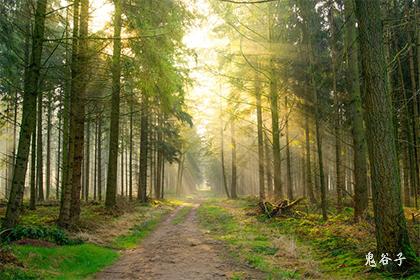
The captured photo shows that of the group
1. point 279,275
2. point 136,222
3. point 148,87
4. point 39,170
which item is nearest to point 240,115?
point 136,222

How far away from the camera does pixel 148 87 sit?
1271 cm

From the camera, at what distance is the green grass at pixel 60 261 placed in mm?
7417

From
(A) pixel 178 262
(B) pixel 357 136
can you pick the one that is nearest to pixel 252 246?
(A) pixel 178 262

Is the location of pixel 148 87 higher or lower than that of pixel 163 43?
lower

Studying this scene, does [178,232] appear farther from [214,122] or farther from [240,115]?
[214,122]

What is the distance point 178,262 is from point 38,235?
398cm

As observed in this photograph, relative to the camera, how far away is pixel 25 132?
9547mm

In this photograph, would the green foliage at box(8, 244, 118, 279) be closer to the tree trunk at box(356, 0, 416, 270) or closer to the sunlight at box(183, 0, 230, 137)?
the tree trunk at box(356, 0, 416, 270)

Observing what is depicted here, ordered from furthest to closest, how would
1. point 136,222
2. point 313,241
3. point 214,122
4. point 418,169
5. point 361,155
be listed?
point 214,122 < point 418,169 < point 136,222 < point 361,155 < point 313,241

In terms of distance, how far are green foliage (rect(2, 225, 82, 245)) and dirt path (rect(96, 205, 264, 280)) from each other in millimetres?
1686

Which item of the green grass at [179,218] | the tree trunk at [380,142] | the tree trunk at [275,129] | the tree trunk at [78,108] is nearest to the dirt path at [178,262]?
the tree trunk at [380,142]

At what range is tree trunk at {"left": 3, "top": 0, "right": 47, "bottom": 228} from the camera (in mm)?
9477

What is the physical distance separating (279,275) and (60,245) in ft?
19.6

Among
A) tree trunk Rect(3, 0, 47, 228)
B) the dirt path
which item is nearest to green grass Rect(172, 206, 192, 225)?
the dirt path
